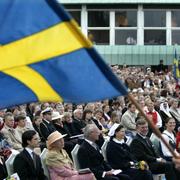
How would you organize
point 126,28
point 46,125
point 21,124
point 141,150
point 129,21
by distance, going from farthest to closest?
point 129,21, point 126,28, point 46,125, point 21,124, point 141,150

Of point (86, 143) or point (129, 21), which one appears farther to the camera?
point (129, 21)

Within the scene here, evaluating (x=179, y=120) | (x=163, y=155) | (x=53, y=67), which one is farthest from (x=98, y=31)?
(x=53, y=67)

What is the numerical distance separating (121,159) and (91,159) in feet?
3.07

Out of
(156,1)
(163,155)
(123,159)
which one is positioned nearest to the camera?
(123,159)

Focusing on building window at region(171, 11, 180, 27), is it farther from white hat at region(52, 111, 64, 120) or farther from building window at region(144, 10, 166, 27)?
white hat at region(52, 111, 64, 120)

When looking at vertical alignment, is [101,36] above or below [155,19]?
below

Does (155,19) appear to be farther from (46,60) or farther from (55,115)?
(46,60)

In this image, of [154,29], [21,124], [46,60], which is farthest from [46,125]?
[154,29]

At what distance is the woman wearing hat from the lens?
1216cm

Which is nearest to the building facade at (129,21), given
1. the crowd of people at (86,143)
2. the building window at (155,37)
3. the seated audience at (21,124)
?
the building window at (155,37)

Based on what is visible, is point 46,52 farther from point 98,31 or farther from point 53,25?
point 98,31

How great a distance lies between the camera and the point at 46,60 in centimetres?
601

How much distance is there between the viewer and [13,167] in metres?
10.1

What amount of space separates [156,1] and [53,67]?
1493 inches
